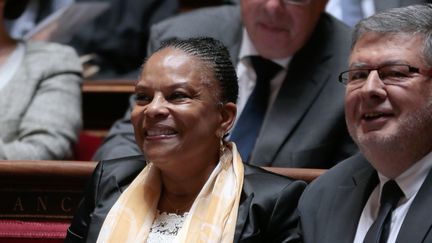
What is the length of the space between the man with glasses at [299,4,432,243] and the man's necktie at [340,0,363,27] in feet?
2.59

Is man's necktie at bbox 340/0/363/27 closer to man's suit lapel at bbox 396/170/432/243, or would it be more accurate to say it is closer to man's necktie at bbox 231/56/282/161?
man's necktie at bbox 231/56/282/161

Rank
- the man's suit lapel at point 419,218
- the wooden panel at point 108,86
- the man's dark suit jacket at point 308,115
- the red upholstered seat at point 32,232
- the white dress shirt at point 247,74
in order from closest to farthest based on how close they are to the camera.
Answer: the man's suit lapel at point 419,218, the red upholstered seat at point 32,232, the man's dark suit jacket at point 308,115, the white dress shirt at point 247,74, the wooden panel at point 108,86

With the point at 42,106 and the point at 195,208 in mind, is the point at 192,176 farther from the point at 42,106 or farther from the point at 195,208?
the point at 42,106

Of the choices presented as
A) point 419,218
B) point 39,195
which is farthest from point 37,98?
point 419,218

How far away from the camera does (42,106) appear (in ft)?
5.67

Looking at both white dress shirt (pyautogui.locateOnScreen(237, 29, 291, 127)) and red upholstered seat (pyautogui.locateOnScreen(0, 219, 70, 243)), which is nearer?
red upholstered seat (pyautogui.locateOnScreen(0, 219, 70, 243))

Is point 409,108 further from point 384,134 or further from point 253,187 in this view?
point 253,187

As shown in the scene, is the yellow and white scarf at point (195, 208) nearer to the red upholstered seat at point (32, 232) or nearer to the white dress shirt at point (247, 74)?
the red upholstered seat at point (32, 232)

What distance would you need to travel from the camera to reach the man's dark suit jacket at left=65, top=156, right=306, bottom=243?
1.13 metres

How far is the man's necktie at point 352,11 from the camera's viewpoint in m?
1.95

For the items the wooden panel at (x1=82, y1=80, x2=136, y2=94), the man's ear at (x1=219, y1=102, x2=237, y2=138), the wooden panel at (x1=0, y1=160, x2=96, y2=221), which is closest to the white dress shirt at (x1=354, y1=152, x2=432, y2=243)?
the man's ear at (x1=219, y1=102, x2=237, y2=138)

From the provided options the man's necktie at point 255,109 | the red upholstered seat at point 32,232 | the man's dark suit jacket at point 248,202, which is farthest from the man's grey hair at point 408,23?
the red upholstered seat at point 32,232

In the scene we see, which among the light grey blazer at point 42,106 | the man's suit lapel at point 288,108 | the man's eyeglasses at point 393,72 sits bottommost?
the light grey blazer at point 42,106

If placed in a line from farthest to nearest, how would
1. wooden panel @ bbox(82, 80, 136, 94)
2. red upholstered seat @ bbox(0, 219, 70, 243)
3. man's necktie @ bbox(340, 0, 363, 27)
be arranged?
wooden panel @ bbox(82, 80, 136, 94), man's necktie @ bbox(340, 0, 363, 27), red upholstered seat @ bbox(0, 219, 70, 243)
